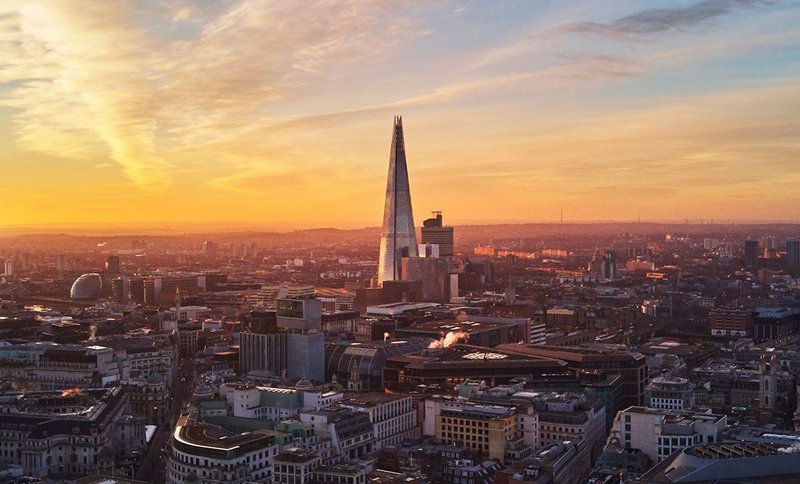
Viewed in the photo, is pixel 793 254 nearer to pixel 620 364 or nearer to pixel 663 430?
pixel 620 364

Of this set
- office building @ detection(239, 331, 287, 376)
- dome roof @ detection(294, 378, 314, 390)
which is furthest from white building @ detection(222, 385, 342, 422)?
office building @ detection(239, 331, 287, 376)

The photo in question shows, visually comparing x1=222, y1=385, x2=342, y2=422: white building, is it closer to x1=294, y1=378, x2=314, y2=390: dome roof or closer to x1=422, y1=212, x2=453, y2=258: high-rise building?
x1=294, y1=378, x2=314, y2=390: dome roof

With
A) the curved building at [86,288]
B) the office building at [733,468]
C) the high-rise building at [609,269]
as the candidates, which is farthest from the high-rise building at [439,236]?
the office building at [733,468]

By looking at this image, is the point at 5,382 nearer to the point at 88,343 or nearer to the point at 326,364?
the point at 88,343

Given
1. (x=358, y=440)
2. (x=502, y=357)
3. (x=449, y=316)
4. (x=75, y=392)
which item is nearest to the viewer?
(x=358, y=440)

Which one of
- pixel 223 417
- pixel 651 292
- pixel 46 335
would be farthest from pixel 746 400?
pixel 651 292
